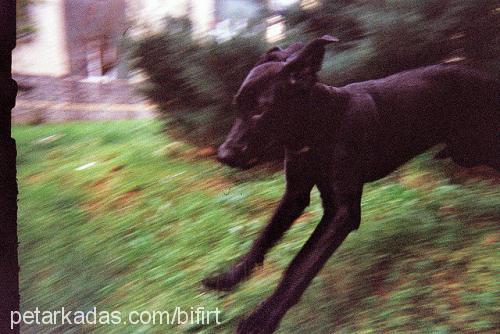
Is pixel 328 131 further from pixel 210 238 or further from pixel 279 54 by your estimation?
pixel 210 238

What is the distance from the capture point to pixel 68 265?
2.89 m

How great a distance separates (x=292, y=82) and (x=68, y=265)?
4.91 ft

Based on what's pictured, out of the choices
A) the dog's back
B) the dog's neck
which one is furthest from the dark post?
the dog's back

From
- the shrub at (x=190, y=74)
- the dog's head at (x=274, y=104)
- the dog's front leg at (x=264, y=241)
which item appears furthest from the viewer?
the shrub at (x=190, y=74)

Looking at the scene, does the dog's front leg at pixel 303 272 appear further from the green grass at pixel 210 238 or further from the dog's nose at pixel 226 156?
the dog's nose at pixel 226 156

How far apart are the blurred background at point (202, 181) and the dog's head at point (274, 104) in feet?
0.67

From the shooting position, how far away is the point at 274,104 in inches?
88.1

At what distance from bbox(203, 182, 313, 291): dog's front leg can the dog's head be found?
33 cm

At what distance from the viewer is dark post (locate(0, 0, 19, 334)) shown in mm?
2863

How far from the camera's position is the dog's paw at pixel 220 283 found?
8.41 ft

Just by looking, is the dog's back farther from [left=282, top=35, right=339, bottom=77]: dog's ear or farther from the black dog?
[left=282, top=35, right=339, bottom=77]: dog's ear

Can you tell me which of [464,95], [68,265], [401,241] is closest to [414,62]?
[464,95]

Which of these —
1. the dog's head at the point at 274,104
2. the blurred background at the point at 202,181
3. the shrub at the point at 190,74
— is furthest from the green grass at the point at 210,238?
the dog's head at the point at 274,104

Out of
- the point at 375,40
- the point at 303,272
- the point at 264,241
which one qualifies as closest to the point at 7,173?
the point at 264,241
